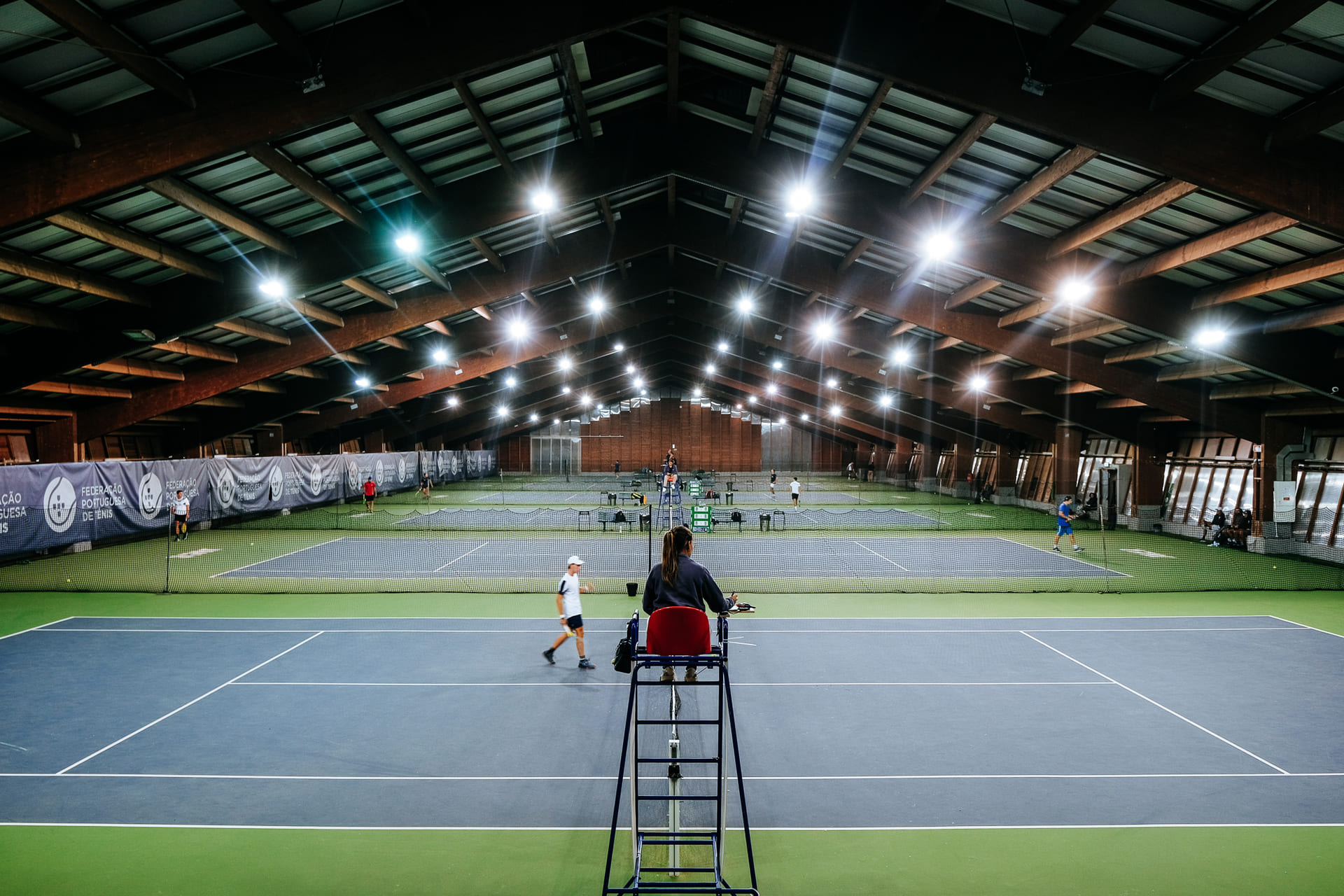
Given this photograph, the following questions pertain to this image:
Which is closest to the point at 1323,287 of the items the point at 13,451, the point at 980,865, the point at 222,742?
the point at 980,865

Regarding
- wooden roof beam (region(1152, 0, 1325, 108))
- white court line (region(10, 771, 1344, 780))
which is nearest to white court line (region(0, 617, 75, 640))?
white court line (region(10, 771, 1344, 780))

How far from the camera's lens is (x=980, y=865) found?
250 inches

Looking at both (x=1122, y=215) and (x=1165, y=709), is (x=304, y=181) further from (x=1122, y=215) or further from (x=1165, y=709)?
(x=1165, y=709)

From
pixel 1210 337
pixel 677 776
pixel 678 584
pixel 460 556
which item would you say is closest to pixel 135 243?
pixel 460 556

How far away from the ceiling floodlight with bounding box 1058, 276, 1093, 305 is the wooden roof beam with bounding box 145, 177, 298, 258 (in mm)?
17174

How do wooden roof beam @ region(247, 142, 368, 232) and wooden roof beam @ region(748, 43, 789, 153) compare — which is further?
Answer: wooden roof beam @ region(247, 142, 368, 232)

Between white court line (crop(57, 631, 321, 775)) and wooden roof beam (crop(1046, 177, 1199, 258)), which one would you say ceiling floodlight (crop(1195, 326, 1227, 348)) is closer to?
wooden roof beam (crop(1046, 177, 1199, 258))

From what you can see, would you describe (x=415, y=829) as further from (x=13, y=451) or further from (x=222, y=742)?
(x=13, y=451)

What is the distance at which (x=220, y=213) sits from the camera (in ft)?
45.3

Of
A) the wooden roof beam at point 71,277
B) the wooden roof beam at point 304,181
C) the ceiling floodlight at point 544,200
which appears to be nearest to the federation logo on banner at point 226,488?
the wooden roof beam at point 71,277

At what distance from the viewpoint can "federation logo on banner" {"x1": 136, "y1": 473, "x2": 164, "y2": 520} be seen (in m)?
26.0

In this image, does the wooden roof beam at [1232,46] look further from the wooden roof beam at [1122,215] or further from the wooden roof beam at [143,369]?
the wooden roof beam at [143,369]

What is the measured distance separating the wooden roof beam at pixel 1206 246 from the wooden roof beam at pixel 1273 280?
147 centimetres

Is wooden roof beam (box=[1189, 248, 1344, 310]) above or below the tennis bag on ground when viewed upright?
above
